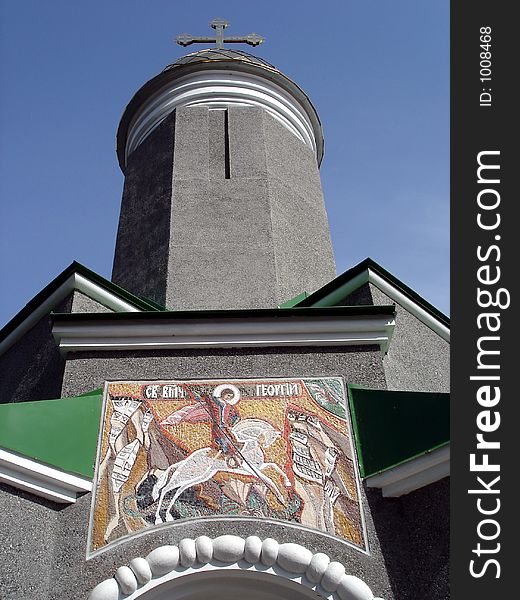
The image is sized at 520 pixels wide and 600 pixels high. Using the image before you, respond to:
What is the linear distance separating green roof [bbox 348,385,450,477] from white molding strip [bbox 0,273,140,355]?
217 cm

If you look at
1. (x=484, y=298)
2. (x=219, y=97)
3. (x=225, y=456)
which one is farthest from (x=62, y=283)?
(x=219, y=97)

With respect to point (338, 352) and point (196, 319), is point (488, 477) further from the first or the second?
point (196, 319)

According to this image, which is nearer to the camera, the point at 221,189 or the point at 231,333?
the point at 231,333

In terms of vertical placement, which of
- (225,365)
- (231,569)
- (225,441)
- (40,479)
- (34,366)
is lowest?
(231,569)

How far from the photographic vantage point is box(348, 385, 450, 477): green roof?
192 inches

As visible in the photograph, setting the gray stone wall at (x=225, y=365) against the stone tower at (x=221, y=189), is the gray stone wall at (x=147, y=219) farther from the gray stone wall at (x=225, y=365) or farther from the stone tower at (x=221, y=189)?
the gray stone wall at (x=225, y=365)

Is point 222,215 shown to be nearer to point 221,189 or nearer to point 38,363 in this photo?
point 221,189

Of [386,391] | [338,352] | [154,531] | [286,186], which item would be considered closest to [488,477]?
[386,391]

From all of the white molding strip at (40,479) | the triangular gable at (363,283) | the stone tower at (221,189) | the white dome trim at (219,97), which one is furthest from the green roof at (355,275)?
the white dome trim at (219,97)

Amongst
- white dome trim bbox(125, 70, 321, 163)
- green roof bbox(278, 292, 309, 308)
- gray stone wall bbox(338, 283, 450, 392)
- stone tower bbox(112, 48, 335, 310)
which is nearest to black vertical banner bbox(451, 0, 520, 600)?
gray stone wall bbox(338, 283, 450, 392)

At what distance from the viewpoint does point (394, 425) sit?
5020 millimetres

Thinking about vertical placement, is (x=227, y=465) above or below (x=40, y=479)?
above

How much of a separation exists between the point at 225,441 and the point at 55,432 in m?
1.18

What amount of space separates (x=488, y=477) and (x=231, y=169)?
16.7ft
